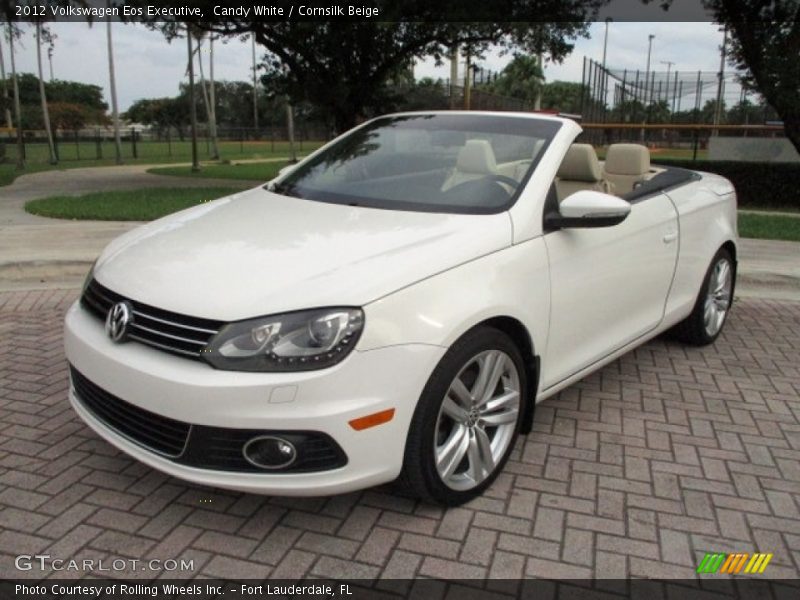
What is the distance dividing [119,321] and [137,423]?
1.30 feet

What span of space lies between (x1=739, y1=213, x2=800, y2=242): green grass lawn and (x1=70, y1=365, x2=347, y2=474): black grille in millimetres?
7861

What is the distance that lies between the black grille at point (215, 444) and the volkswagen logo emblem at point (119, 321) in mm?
248

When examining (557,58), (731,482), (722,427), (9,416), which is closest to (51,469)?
(9,416)

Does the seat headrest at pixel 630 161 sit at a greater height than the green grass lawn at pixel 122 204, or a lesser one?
greater

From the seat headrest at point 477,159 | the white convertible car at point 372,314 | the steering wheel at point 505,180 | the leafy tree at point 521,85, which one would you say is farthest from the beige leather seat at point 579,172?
the leafy tree at point 521,85

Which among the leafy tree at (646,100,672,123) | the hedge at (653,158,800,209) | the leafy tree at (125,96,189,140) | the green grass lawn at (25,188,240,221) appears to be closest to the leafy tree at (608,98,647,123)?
the leafy tree at (646,100,672,123)

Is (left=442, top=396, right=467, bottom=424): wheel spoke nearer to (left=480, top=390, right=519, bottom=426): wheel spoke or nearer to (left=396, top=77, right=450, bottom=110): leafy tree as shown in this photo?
(left=480, top=390, right=519, bottom=426): wheel spoke

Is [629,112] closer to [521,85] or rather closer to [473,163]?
[473,163]

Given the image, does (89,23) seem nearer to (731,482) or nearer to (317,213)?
(317,213)

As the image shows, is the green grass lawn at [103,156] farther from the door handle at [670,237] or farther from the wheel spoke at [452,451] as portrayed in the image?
the wheel spoke at [452,451]

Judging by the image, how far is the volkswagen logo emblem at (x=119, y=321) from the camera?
2740mm

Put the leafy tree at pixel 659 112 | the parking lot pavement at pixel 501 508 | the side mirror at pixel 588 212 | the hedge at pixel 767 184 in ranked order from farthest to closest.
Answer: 1. the leafy tree at pixel 659 112
2. the hedge at pixel 767 184
3. the side mirror at pixel 588 212
4. the parking lot pavement at pixel 501 508

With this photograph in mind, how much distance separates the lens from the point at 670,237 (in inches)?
167

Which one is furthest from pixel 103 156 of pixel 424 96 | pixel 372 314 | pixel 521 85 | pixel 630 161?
pixel 521 85
